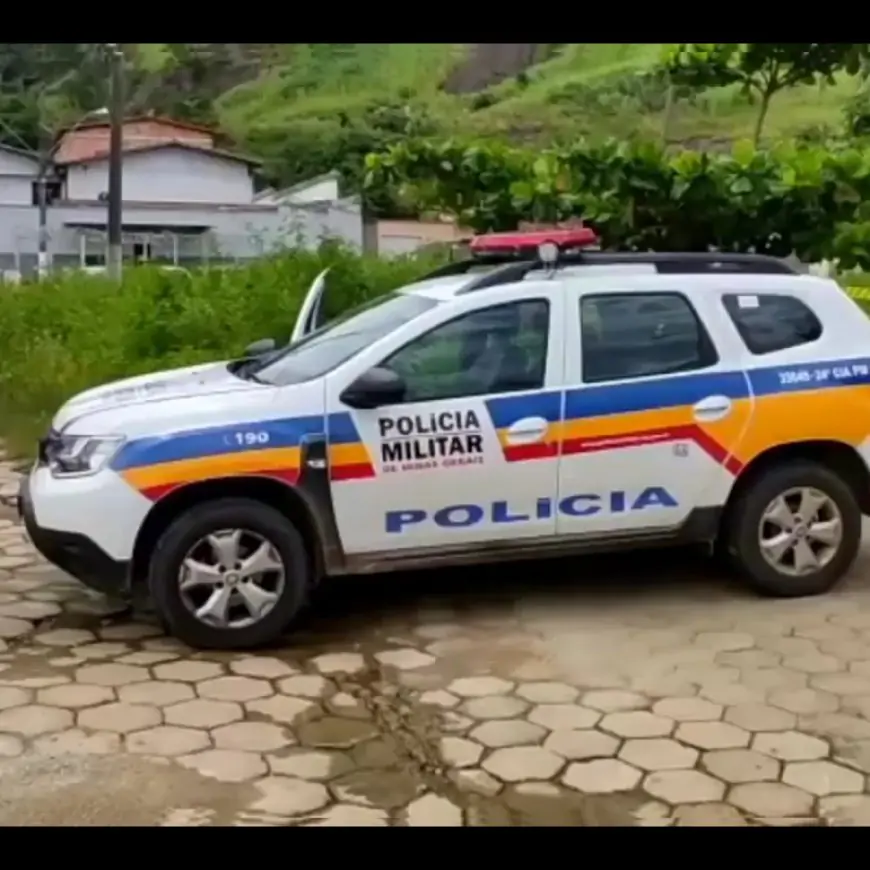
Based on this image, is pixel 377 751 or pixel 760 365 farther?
pixel 760 365

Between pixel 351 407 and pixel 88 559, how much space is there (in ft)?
4.04

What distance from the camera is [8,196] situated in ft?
147

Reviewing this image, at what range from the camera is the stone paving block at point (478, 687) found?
15.6 ft

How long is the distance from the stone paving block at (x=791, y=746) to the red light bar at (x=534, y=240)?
2601 millimetres

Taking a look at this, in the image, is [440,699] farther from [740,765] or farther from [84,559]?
[84,559]

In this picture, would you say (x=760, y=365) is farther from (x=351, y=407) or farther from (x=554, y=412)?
(x=351, y=407)

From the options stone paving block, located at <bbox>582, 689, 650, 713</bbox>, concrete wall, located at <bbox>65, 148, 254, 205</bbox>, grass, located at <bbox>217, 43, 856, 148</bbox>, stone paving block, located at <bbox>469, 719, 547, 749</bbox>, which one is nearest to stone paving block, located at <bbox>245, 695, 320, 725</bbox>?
stone paving block, located at <bbox>469, 719, 547, 749</bbox>

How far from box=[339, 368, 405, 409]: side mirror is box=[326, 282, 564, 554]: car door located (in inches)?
1.1

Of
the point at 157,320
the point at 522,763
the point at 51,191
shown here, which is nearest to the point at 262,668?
the point at 522,763

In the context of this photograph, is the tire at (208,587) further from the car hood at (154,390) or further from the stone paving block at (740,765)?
the stone paving block at (740,765)

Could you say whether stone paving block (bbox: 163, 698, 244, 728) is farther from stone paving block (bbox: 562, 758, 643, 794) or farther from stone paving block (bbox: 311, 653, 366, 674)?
stone paving block (bbox: 562, 758, 643, 794)

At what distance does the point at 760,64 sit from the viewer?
19.0ft

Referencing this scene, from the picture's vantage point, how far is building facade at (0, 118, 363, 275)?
37875 mm
